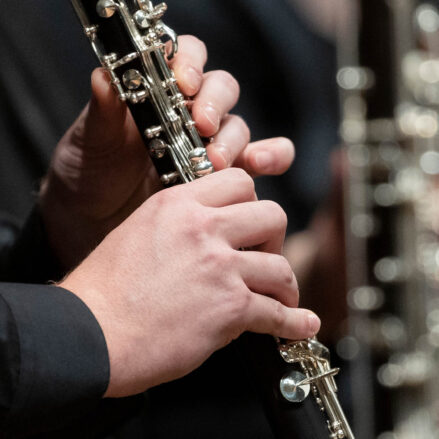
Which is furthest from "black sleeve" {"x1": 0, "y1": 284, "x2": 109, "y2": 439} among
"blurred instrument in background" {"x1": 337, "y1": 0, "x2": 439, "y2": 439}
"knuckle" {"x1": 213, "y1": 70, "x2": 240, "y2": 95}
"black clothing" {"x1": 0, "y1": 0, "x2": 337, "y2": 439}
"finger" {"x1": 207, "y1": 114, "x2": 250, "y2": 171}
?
"blurred instrument in background" {"x1": 337, "y1": 0, "x2": 439, "y2": 439}

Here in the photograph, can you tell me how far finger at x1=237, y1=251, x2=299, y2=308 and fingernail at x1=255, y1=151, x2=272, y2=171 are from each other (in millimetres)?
260

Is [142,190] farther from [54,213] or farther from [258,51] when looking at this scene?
[258,51]

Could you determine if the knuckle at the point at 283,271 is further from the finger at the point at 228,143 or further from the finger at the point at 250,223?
the finger at the point at 228,143

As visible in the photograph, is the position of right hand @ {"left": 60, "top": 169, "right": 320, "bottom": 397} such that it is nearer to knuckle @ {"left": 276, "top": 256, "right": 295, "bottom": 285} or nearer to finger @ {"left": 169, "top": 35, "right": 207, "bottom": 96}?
knuckle @ {"left": 276, "top": 256, "right": 295, "bottom": 285}

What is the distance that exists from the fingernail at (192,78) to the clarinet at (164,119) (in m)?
0.02

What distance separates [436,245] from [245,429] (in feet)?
1.83

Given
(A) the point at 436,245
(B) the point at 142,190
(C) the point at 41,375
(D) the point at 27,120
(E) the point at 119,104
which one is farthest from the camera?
(D) the point at 27,120

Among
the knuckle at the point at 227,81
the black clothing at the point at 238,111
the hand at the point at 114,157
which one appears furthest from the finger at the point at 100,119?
the black clothing at the point at 238,111

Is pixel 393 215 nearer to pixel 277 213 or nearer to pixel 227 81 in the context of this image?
pixel 227 81

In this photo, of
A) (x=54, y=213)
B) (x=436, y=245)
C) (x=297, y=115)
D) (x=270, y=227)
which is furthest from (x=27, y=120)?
(x=270, y=227)

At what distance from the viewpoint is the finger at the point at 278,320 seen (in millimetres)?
558

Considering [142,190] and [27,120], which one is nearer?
[142,190]

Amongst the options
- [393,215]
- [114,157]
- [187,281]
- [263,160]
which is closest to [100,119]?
[114,157]

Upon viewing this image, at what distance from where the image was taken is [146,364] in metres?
0.53
